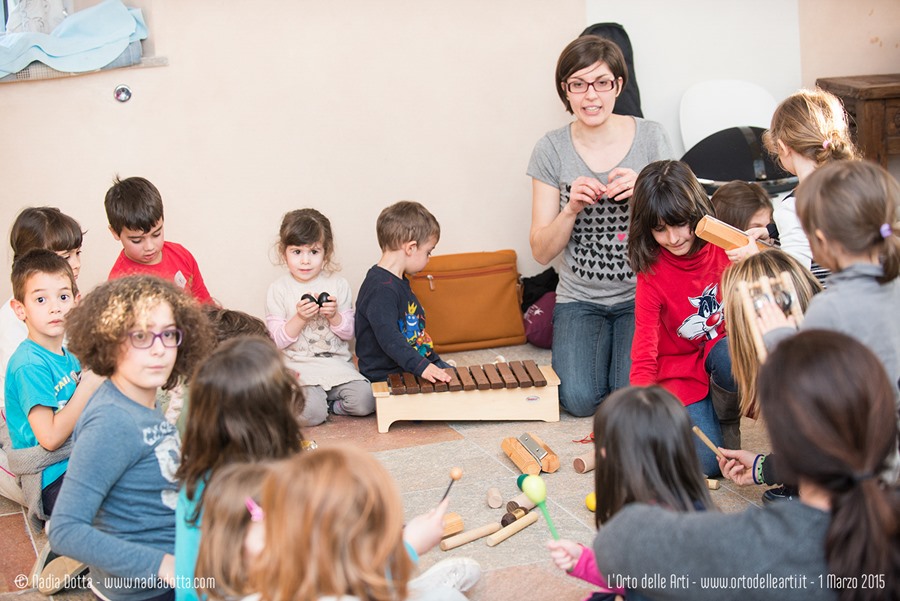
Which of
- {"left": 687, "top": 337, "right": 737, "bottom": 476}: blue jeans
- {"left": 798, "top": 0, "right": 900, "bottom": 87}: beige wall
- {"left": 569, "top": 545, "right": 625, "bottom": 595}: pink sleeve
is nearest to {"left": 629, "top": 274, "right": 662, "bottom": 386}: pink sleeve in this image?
{"left": 687, "top": 337, "right": 737, "bottom": 476}: blue jeans

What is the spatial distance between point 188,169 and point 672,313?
2.35 meters

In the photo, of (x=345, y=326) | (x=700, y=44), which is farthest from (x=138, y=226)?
(x=700, y=44)

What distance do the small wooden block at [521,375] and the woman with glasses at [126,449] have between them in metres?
1.59

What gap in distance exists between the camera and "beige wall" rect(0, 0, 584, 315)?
14.2 ft

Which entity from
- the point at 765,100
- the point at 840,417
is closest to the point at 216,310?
the point at 840,417

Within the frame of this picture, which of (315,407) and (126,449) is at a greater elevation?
(126,449)

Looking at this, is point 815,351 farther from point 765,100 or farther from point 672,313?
point 765,100

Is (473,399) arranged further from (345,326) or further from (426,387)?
(345,326)

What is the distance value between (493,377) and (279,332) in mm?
910

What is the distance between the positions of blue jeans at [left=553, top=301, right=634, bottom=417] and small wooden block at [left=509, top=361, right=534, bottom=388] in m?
0.16

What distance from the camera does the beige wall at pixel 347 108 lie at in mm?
4332

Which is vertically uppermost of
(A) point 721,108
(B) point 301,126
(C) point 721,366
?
(B) point 301,126

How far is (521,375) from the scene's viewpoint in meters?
3.65

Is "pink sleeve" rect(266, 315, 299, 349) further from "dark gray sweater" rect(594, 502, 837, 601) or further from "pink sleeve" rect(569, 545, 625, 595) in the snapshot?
"dark gray sweater" rect(594, 502, 837, 601)
